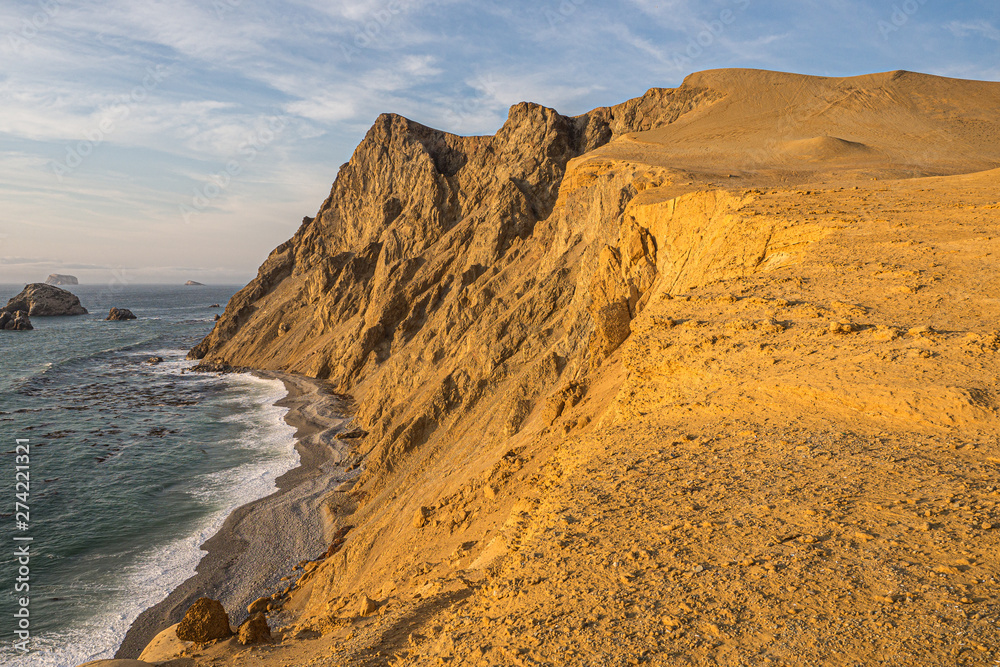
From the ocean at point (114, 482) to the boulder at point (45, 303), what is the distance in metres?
68.2

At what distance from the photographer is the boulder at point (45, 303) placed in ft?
346

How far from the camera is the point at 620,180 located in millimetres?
24328

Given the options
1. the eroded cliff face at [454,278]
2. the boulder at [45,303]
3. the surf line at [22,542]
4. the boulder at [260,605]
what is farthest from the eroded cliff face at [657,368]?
the boulder at [45,303]

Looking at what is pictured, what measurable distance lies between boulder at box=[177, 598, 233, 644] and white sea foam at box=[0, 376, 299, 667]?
705 cm

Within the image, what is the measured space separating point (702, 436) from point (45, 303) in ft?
450

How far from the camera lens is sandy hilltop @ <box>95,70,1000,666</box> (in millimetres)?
5230

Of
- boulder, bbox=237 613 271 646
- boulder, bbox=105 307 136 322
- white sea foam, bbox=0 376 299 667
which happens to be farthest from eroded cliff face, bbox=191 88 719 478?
boulder, bbox=105 307 136 322

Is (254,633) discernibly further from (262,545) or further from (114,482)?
(114,482)

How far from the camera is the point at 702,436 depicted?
887 cm

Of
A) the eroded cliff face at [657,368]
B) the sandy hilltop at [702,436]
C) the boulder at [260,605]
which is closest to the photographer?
the sandy hilltop at [702,436]

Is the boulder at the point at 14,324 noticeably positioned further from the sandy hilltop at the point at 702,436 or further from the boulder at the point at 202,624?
the boulder at the point at 202,624

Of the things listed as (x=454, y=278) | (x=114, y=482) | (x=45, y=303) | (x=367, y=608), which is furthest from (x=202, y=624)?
(x=45, y=303)

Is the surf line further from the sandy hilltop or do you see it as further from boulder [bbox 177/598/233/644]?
boulder [bbox 177/598/233/644]

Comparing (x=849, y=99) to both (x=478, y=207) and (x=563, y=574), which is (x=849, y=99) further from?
(x=563, y=574)
